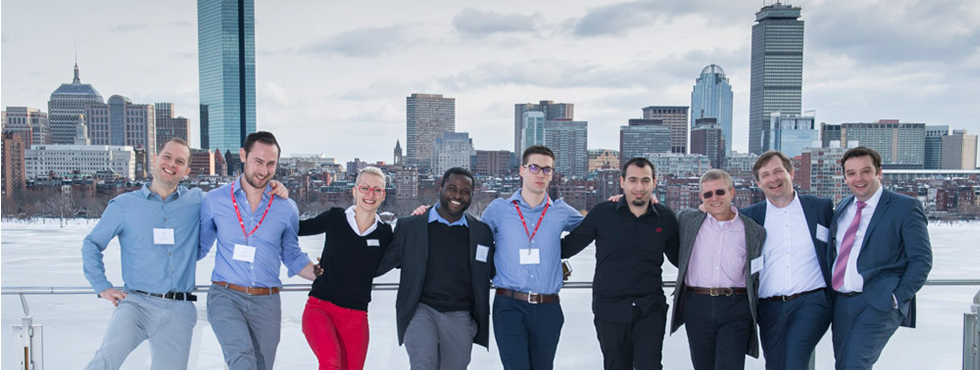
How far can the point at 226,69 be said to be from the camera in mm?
121938

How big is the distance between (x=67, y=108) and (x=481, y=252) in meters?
140

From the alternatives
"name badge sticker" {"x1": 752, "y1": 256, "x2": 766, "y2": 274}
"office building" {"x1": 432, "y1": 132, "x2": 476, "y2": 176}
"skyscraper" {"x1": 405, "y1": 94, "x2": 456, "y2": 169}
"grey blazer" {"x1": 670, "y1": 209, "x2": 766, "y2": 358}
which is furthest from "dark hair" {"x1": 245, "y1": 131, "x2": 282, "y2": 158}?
"skyscraper" {"x1": 405, "y1": 94, "x2": 456, "y2": 169}

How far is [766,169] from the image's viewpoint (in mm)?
3395

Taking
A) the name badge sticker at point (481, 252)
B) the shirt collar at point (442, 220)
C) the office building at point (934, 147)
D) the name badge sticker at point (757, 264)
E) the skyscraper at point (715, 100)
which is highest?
the skyscraper at point (715, 100)

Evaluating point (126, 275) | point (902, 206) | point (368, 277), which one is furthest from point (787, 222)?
point (126, 275)

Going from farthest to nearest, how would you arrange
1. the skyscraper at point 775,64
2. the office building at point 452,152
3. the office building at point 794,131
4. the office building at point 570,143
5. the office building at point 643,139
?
the skyscraper at point 775,64
the office building at point 794,131
the office building at point 643,139
the office building at point 452,152
the office building at point 570,143

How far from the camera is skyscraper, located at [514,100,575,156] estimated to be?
14038cm

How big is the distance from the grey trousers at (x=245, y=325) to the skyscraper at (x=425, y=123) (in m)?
130

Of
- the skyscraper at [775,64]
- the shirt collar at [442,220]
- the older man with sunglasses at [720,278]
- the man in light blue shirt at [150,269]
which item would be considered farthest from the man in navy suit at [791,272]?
the skyscraper at [775,64]

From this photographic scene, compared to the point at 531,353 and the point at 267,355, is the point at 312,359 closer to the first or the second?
the point at 267,355

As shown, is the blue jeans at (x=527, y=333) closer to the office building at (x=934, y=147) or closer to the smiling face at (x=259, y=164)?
the smiling face at (x=259, y=164)

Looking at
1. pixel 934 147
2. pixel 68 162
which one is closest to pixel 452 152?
pixel 68 162

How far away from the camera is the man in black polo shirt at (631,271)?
10.5 feet

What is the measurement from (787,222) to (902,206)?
1.71ft
